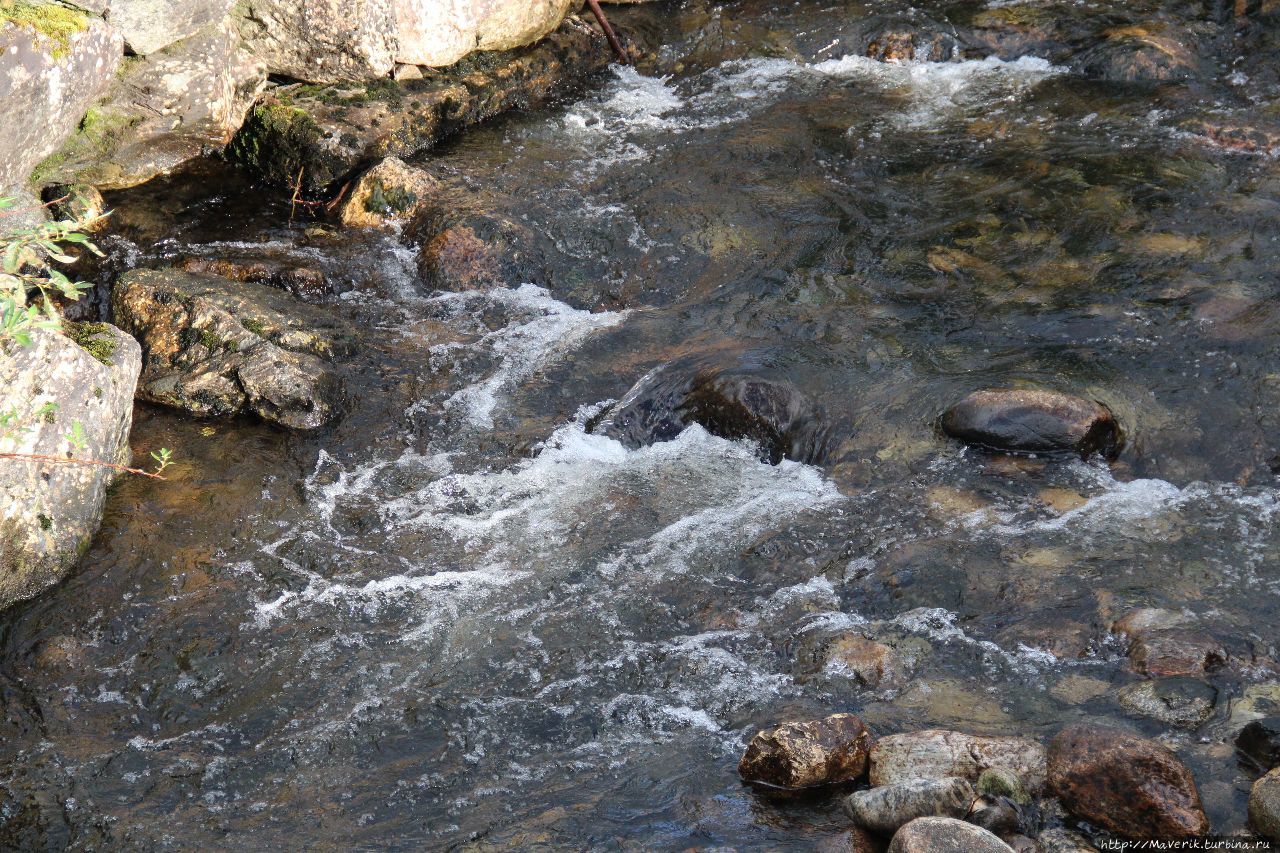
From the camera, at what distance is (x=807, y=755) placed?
167 inches

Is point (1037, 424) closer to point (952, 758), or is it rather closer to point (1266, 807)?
point (952, 758)

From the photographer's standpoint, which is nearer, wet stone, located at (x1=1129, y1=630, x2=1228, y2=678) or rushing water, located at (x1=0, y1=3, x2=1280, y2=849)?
rushing water, located at (x1=0, y1=3, x2=1280, y2=849)

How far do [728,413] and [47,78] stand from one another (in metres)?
4.67

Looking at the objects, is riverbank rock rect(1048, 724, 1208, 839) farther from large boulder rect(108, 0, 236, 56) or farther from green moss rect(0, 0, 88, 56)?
large boulder rect(108, 0, 236, 56)

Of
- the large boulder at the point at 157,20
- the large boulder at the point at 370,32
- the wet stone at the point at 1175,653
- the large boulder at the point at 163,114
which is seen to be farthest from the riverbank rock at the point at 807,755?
the large boulder at the point at 370,32

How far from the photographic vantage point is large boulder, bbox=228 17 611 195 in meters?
8.76

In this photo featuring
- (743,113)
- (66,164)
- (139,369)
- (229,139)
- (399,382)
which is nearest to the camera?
(139,369)

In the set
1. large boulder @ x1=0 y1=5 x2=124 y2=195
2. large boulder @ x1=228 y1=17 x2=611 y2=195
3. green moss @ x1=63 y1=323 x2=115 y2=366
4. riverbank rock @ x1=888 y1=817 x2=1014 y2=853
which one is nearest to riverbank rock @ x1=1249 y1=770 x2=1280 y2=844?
riverbank rock @ x1=888 y1=817 x2=1014 y2=853

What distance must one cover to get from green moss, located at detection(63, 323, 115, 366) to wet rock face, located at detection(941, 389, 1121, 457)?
15.3 feet

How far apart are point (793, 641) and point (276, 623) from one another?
2.41 meters

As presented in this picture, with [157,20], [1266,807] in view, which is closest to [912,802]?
[1266,807]

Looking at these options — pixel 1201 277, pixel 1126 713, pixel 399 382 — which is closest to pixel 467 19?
pixel 399 382

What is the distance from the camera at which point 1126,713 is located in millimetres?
4438

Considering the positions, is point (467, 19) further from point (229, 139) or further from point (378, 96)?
point (229, 139)
